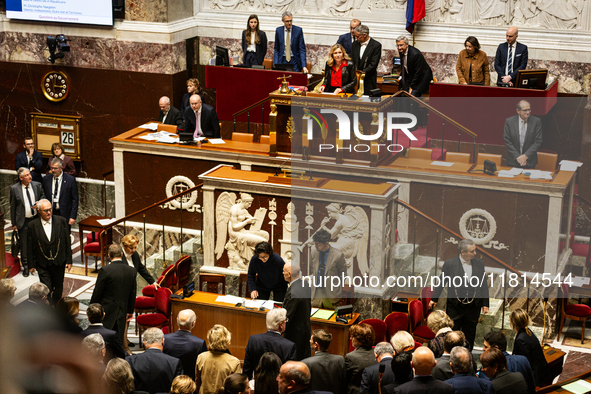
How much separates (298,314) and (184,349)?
1175 millimetres

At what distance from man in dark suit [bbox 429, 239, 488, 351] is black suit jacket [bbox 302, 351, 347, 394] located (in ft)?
7.43

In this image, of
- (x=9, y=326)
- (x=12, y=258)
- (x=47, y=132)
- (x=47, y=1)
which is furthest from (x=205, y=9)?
(x=9, y=326)

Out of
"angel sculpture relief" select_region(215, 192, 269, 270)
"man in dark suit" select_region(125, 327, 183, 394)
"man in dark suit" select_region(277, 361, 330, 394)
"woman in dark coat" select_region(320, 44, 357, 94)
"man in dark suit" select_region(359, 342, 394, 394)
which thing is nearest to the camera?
"man in dark suit" select_region(277, 361, 330, 394)

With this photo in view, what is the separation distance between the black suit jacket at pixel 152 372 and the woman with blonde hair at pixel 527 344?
2880 millimetres

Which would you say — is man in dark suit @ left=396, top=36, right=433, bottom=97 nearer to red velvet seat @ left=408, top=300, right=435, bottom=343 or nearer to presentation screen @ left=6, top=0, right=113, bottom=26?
red velvet seat @ left=408, top=300, right=435, bottom=343

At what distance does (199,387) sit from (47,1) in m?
10.0

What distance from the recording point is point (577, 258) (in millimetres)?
9945

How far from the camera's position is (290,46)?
12367 millimetres

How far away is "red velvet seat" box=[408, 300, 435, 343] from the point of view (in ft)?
24.5

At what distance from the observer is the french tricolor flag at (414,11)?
12883 millimetres

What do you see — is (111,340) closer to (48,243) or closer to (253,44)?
(48,243)

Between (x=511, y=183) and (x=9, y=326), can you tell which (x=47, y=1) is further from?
(x=9, y=326)

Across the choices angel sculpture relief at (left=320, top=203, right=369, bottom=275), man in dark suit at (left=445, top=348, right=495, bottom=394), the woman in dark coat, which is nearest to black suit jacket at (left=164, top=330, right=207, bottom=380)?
man in dark suit at (left=445, top=348, right=495, bottom=394)

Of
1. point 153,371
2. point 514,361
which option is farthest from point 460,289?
point 153,371
